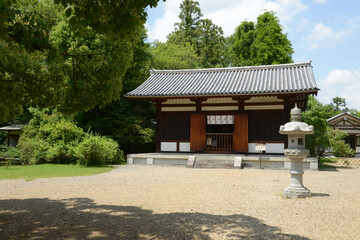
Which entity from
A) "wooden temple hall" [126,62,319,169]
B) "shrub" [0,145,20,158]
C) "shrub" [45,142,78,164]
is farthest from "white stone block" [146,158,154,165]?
"shrub" [0,145,20,158]

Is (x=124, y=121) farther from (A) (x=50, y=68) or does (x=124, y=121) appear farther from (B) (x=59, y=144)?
(A) (x=50, y=68)

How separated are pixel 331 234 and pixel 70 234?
12.3ft

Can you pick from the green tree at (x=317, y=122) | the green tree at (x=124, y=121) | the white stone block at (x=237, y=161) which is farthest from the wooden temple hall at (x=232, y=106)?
the green tree at (x=124, y=121)

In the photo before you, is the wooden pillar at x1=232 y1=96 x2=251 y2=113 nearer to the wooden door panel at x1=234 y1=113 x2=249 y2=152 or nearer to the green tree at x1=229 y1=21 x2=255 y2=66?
the wooden door panel at x1=234 y1=113 x2=249 y2=152

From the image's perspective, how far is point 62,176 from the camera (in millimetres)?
10266

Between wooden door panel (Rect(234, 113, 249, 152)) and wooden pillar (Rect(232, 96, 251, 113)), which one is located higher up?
wooden pillar (Rect(232, 96, 251, 113))

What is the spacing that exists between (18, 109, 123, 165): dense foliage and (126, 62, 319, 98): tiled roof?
10.5ft

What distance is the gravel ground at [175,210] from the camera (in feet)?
13.9

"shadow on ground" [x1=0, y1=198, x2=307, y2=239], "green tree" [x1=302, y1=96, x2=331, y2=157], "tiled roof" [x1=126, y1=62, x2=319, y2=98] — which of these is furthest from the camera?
"green tree" [x1=302, y1=96, x2=331, y2=157]

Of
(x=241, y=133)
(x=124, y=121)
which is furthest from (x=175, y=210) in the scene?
(x=124, y=121)

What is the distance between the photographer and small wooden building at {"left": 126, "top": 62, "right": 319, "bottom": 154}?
14094 mm

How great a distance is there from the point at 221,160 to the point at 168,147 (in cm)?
336

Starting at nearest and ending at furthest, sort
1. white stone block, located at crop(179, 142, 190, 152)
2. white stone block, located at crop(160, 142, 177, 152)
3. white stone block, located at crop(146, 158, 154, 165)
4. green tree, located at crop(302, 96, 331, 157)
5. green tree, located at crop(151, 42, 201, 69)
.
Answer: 1. white stone block, located at crop(146, 158, 154, 165)
2. green tree, located at crop(302, 96, 331, 157)
3. white stone block, located at crop(179, 142, 190, 152)
4. white stone block, located at crop(160, 142, 177, 152)
5. green tree, located at crop(151, 42, 201, 69)

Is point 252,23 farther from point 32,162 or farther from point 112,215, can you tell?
point 112,215
